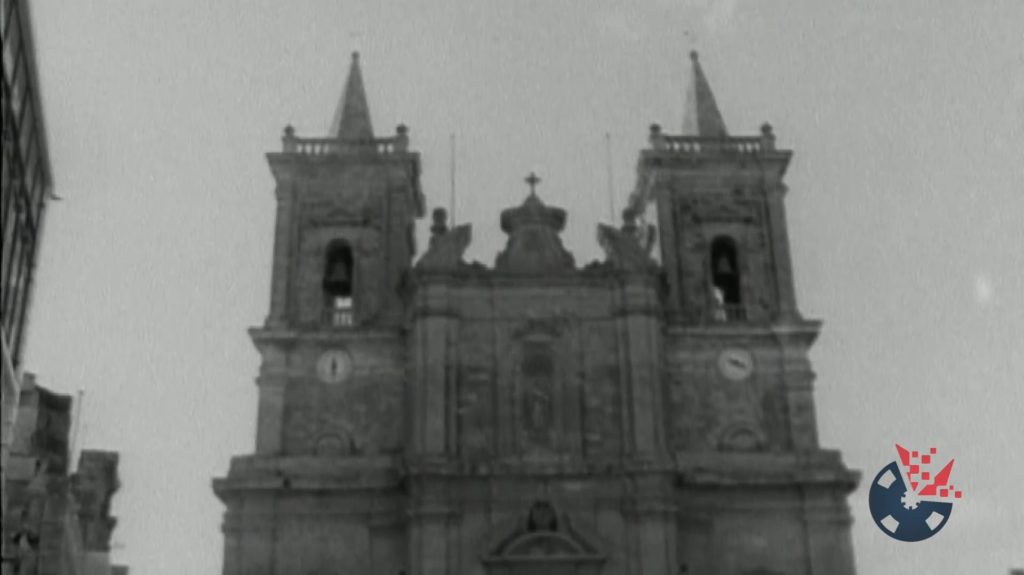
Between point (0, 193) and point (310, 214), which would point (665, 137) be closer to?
point (310, 214)

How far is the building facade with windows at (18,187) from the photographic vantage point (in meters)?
17.7

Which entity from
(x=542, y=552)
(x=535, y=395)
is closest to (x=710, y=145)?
(x=535, y=395)

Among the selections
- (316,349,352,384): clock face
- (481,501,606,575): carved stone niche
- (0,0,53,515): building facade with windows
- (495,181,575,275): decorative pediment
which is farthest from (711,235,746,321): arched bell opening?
(0,0,53,515): building facade with windows

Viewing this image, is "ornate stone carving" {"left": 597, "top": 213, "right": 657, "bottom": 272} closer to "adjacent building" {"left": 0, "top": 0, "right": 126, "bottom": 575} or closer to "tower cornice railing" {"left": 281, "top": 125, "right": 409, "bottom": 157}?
"tower cornice railing" {"left": 281, "top": 125, "right": 409, "bottom": 157}

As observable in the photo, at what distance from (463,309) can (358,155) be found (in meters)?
5.29

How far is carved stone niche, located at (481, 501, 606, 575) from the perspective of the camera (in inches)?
1072

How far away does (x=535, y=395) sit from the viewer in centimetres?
2923

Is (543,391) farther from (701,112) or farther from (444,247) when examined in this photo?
(701,112)

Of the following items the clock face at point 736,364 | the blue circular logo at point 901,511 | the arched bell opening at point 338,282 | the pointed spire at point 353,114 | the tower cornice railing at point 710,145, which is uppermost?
the pointed spire at point 353,114

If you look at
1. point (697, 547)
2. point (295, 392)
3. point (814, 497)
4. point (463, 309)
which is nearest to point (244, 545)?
point (295, 392)

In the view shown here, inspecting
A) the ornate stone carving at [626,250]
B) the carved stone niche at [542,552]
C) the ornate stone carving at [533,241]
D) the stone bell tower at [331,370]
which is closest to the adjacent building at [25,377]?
the stone bell tower at [331,370]

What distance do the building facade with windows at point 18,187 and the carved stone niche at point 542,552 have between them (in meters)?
10.6

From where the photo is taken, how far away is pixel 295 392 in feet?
98.6

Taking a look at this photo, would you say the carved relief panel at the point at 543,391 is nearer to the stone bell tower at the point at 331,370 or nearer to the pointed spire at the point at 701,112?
the stone bell tower at the point at 331,370
